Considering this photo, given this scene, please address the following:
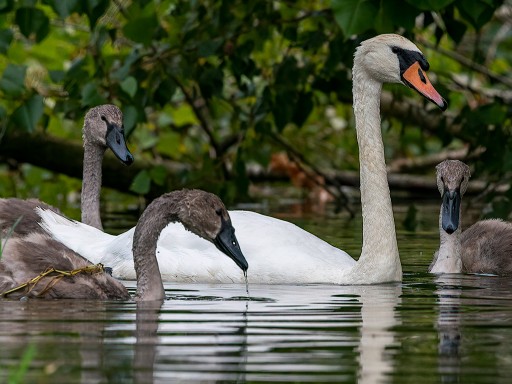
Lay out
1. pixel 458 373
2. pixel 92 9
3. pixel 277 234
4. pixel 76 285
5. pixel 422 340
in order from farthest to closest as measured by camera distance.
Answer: pixel 92 9 → pixel 277 234 → pixel 76 285 → pixel 422 340 → pixel 458 373

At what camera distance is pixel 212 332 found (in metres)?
6.84

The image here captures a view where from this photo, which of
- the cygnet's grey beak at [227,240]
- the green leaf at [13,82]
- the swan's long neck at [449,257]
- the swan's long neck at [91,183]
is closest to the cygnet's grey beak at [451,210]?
the swan's long neck at [449,257]

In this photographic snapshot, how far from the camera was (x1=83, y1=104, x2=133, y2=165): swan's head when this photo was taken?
11.7m

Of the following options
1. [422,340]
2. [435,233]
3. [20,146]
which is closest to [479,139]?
[435,233]

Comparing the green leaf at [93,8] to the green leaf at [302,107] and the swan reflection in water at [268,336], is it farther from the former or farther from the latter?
the green leaf at [302,107]

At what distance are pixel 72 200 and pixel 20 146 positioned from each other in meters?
2.81

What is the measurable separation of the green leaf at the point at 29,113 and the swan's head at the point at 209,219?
364cm

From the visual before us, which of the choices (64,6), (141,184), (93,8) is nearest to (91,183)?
(141,184)

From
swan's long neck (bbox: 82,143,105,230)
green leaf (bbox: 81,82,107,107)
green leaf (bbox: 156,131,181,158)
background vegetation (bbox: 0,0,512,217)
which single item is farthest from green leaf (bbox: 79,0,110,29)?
green leaf (bbox: 156,131,181,158)

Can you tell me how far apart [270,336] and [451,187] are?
4.36m

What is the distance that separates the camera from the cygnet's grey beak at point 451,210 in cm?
1048

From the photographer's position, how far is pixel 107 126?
1177 centimetres

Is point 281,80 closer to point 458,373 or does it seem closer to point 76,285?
point 76,285

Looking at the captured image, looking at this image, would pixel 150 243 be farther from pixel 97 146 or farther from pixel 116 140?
pixel 97 146
